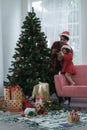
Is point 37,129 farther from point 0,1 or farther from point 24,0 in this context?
point 24,0

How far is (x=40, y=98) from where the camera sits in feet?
15.8

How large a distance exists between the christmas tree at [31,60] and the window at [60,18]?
2.81 ft

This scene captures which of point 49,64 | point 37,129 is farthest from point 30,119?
point 49,64

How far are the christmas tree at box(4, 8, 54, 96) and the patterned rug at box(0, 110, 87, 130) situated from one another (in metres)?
1.17

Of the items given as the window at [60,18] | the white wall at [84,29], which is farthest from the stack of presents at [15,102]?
the window at [60,18]

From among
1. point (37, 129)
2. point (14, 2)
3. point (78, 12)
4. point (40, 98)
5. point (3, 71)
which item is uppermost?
point (14, 2)

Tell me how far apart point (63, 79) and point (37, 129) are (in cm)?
203

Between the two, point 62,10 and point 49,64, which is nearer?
point 49,64

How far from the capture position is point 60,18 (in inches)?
257

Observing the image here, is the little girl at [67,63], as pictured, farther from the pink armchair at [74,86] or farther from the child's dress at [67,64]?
the pink armchair at [74,86]

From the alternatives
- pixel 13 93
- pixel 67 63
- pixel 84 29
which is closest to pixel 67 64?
pixel 67 63

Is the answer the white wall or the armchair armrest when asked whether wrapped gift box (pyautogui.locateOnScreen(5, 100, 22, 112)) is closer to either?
the armchair armrest

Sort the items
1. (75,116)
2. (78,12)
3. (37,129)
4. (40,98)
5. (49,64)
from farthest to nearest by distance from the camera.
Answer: (78,12) < (49,64) < (40,98) < (75,116) < (37,129)

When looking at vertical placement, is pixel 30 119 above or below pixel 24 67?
below
